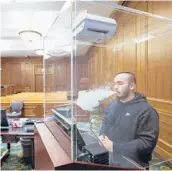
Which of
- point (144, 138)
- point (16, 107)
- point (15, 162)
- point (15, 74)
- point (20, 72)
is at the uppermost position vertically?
point (20, 72)

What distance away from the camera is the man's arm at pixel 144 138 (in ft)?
4.46

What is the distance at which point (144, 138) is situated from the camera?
1420 millimetres

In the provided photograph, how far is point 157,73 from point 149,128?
215 centimetres

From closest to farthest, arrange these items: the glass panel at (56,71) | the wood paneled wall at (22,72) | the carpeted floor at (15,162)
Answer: the glass panel at (56,71), the carpeted floor at (15,162), the wood paneled wall at (22,72)

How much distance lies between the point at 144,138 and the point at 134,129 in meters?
0.11

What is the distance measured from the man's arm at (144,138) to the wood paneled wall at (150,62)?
1.24m

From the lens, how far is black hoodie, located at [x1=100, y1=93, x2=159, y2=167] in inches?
54.1

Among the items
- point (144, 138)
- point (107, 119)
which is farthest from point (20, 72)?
point (144, 138)

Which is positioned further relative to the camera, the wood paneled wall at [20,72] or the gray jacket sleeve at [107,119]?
the wood paneled wall at [20,72]

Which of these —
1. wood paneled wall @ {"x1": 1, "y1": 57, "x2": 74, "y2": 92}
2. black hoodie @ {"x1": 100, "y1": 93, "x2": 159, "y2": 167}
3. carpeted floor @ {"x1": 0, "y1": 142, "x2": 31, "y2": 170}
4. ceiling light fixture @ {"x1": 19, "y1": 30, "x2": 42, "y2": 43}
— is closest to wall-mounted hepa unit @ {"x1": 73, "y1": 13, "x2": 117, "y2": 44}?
black hoodie @ {"x1": 100, "y1": 93, "x2": 159, "y2": 167}

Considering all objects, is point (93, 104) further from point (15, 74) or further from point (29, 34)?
point (15, 74)

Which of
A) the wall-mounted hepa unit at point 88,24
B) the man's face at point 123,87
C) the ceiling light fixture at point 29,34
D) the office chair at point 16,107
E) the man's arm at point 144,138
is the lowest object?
the office chair at point 16,107

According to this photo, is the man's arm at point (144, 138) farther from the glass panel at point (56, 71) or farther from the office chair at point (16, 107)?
the office chair at point (16, 107)

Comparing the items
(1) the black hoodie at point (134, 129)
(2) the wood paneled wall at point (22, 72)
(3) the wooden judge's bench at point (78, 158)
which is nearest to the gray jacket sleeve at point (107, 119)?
(1) the black hoodie at point (134, 129)
